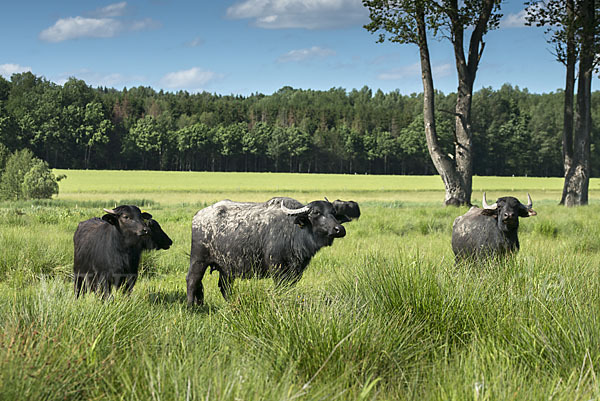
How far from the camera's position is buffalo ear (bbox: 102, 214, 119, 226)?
6.02m

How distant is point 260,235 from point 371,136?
3854 inches

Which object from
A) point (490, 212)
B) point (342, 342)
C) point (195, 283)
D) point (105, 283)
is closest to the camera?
point (342, 342)

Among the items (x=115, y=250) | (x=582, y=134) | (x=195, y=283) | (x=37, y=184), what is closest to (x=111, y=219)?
(x=115, y=250)

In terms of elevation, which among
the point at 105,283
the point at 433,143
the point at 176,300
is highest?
the point at 433,143

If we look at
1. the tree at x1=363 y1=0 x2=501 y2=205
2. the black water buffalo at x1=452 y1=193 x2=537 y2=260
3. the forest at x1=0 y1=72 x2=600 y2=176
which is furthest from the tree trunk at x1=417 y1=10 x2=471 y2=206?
the forest at x1=0 y1=72 x2=600 y2=176

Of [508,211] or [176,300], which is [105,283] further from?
[508,211]

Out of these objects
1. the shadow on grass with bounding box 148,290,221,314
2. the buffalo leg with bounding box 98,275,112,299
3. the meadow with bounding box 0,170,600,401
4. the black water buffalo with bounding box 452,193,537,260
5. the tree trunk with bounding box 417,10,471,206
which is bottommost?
the shadow on grass with bounding box 148,290,221,314

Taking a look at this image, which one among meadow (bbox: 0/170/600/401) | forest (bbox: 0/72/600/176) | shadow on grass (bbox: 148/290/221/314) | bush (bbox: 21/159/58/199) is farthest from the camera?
forest (bbox: 0/72/600/176)

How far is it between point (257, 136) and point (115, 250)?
91.3m

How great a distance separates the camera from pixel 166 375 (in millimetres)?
3051

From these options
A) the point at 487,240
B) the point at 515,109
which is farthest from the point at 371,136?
the point at 487,240

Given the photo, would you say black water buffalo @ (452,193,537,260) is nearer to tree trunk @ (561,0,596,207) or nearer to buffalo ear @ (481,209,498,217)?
buffalo ear @ (481,209,498,217)

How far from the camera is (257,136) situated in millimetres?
96312

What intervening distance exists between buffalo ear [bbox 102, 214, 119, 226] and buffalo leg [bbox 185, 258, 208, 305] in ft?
4.09
